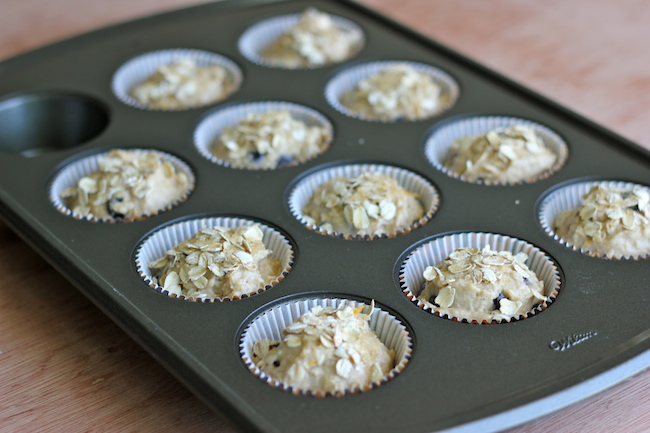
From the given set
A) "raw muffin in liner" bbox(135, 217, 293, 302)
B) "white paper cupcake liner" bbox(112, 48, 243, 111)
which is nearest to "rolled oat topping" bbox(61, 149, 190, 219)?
"raw muffin in liner" bbox(135, 217, 293, 302)

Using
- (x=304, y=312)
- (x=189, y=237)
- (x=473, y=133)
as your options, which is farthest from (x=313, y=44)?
(x=304, y=312)

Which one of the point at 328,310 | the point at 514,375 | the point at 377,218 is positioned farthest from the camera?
the point at 377,218

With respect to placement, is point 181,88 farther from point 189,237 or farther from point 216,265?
point 216,265

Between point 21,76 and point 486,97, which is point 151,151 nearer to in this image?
point 21,76

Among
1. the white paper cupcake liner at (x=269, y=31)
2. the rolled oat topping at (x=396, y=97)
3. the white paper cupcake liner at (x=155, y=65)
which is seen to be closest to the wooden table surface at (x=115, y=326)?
→ the white paper cupcake liner at (x=269, y=31)

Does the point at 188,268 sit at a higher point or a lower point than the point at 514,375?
lower

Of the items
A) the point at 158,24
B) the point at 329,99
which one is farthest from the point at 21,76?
the point at 329,99
